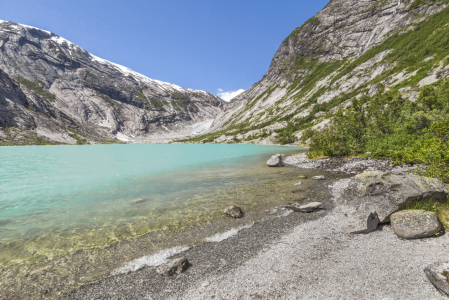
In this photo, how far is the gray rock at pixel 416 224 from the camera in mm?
8727

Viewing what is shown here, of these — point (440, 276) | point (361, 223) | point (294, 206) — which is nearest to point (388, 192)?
point (361, 223)

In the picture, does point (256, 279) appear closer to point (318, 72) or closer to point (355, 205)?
point (355, 205)

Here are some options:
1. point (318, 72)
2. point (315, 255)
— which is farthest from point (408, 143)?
point (318, 72)

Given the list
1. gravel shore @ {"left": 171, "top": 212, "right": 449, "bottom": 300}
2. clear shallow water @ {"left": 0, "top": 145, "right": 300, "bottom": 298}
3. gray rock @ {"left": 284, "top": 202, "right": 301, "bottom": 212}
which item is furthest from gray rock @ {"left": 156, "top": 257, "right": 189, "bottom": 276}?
gray rock @ {"left": 284, "top": 202, "right": 301, "bottom": 212}

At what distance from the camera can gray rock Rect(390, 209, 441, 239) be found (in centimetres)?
873

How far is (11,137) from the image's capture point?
520 ft

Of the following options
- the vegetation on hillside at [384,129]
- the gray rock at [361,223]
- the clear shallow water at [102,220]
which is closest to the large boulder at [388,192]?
the gray rock at [361,223]

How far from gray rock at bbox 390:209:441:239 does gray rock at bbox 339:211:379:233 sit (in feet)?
2.76

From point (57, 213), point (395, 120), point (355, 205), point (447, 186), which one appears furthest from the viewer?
point (395, 120)

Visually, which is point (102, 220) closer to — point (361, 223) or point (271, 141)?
point (361, 223)

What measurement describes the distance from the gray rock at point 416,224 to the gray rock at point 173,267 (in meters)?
10.4

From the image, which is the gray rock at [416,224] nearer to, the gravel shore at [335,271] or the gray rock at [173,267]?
the gravel shore at [335,271]

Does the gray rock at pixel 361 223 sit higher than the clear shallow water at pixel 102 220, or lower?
lower

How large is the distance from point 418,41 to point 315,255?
503 feet
